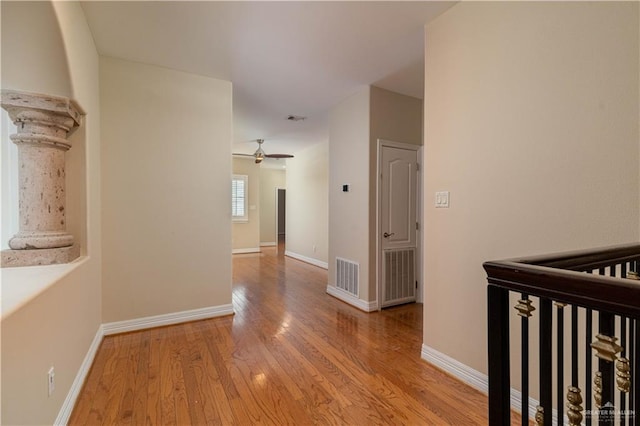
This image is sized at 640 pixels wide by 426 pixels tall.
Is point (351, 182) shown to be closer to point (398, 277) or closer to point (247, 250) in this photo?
point (398, 277)

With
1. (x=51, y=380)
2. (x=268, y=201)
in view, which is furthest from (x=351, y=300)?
(x=268, y=201)

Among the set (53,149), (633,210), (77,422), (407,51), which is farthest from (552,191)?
(53,149)

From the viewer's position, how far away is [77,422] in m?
1.73

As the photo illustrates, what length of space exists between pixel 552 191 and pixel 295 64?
98.6 inches

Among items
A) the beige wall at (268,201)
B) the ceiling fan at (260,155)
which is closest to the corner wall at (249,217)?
the ceiling fan at (260,155)

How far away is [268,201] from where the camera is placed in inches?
372

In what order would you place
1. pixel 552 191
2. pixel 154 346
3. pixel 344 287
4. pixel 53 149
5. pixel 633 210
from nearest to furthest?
pixel 633 210, pixel 552 191, pixel 53 149, pixel 154 346, pixel 344 287

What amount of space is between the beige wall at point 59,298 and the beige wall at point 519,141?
2464mm

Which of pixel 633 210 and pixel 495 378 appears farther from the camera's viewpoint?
pixel 633 210

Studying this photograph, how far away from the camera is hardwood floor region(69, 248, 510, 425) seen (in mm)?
1788

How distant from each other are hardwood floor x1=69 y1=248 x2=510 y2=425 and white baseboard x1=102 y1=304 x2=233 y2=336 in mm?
84

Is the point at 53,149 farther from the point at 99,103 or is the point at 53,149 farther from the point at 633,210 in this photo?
the point at 633,210

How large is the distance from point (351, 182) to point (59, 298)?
9.96 ft

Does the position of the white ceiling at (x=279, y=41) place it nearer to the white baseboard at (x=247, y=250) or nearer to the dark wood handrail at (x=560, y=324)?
the dark wood handrail at (x=560, y=324)
